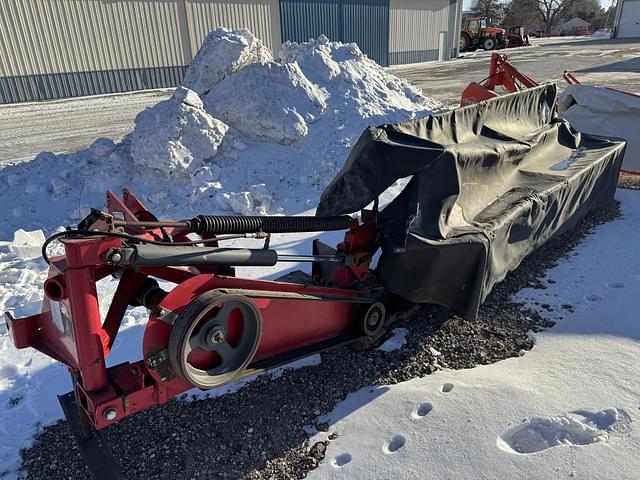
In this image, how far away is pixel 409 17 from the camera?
2880 centimetres

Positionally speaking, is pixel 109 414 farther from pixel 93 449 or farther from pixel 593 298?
pixel 593 298

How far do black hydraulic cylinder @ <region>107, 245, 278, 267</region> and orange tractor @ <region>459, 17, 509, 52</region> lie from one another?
40.1 m

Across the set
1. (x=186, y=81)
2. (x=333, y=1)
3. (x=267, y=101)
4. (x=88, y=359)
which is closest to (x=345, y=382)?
(x=88, y=359)

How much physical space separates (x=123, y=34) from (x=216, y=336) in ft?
62.3

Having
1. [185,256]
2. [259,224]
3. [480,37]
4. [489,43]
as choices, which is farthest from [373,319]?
[489,43]

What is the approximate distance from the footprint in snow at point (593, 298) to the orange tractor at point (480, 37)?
38.3 meters

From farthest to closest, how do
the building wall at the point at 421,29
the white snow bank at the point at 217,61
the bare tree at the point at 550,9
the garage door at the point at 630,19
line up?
1. the bare tree at the point at 550,9
2. the garage door at the point at 630,19
3. the building wall at the point at 421,29
4. the white snow bank at the point at 217,61

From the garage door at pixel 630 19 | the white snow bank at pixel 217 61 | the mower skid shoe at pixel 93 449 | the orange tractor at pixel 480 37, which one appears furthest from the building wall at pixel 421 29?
the mower skid shoe at pixel 93 449

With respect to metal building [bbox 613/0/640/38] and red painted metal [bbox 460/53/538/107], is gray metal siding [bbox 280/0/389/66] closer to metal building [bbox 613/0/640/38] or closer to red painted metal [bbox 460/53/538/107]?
red painted metal [bbox 460/53/538/107]

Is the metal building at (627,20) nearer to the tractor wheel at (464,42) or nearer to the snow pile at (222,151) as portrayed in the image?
the tractor wheel at (464,42)

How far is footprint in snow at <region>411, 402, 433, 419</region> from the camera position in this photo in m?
2.96

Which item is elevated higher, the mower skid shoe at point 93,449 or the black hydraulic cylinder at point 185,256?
the black hydraulic cylinder at point 185,256

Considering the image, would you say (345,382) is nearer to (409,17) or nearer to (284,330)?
(284,330)

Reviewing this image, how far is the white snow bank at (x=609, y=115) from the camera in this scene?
7.63 m
